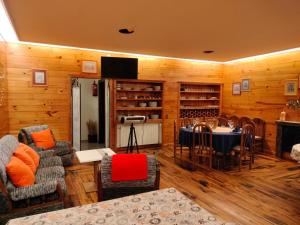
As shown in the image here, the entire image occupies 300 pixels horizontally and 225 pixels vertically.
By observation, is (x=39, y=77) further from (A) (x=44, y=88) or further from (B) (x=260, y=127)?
(B) (x=260, y=127)

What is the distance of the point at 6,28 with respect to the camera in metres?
3.76

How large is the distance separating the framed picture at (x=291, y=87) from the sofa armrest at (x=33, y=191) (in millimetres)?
→ 5100

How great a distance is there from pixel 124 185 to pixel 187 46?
3.73 meters

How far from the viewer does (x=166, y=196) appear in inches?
57.4

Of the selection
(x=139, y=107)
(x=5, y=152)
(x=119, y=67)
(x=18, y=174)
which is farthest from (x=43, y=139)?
(x=139, y=107)

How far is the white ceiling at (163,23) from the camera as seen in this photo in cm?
267

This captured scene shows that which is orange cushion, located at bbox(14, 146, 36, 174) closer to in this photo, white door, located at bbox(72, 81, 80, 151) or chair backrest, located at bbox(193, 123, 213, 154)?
white door, located at bbox(72, 81, 80, 151)

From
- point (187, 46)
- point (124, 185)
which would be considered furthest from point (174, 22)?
point (124, 185)

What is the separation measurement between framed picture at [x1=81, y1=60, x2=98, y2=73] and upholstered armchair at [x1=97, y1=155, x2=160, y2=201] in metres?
3.81

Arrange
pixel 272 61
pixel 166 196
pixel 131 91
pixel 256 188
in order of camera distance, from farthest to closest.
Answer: pixel 131 91 < pixel 272 61 < pixel 256 188 < pixel 166 196

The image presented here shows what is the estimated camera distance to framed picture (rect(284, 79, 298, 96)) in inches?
193

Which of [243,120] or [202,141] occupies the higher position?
[243,120]

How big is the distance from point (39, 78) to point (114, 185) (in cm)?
392

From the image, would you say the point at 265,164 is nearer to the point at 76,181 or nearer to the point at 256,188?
the point at 256,188
